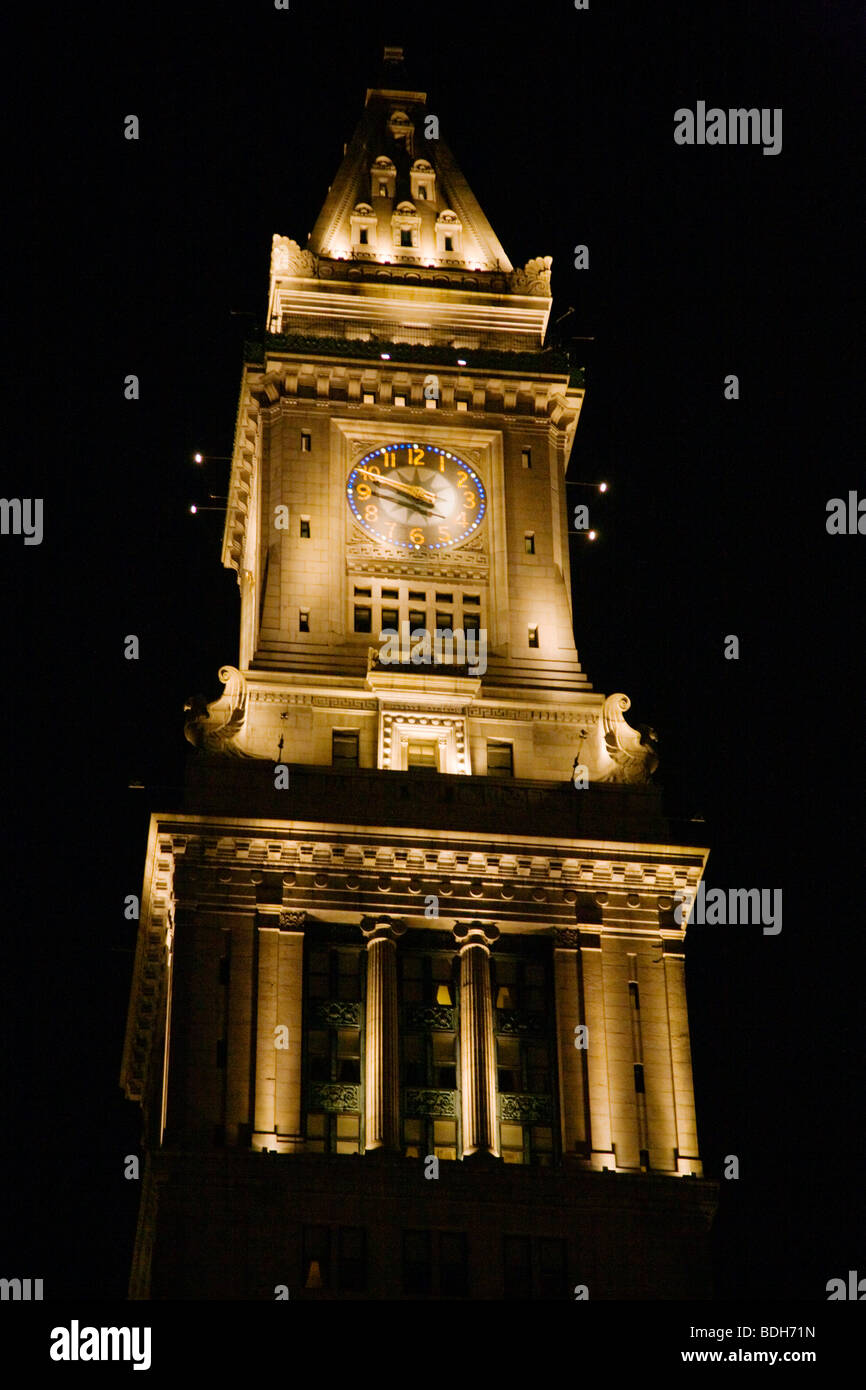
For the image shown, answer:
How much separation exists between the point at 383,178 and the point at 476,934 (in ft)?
141

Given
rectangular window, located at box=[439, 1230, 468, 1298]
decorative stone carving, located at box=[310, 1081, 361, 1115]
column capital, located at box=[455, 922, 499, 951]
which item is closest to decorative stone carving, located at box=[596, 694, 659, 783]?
column capital, located at box=[455, 922, 499, 951]

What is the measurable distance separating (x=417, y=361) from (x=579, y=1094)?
3381 centimetres

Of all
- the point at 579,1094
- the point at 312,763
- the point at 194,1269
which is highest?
the point at 312,763

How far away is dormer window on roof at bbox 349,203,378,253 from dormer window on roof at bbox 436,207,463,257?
106 inches

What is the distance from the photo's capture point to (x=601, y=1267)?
3730 inches

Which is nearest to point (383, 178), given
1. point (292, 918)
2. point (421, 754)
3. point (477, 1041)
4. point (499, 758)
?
point (421, 754)

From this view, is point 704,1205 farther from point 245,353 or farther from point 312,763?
point 245,353

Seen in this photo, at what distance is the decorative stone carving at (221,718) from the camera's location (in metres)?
107

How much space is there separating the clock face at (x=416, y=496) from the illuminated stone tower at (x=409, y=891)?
0.42ft

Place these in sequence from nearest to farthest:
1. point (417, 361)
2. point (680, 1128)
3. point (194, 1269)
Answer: point (194, 1269) → point (680, 1128) → point (417, 361)
